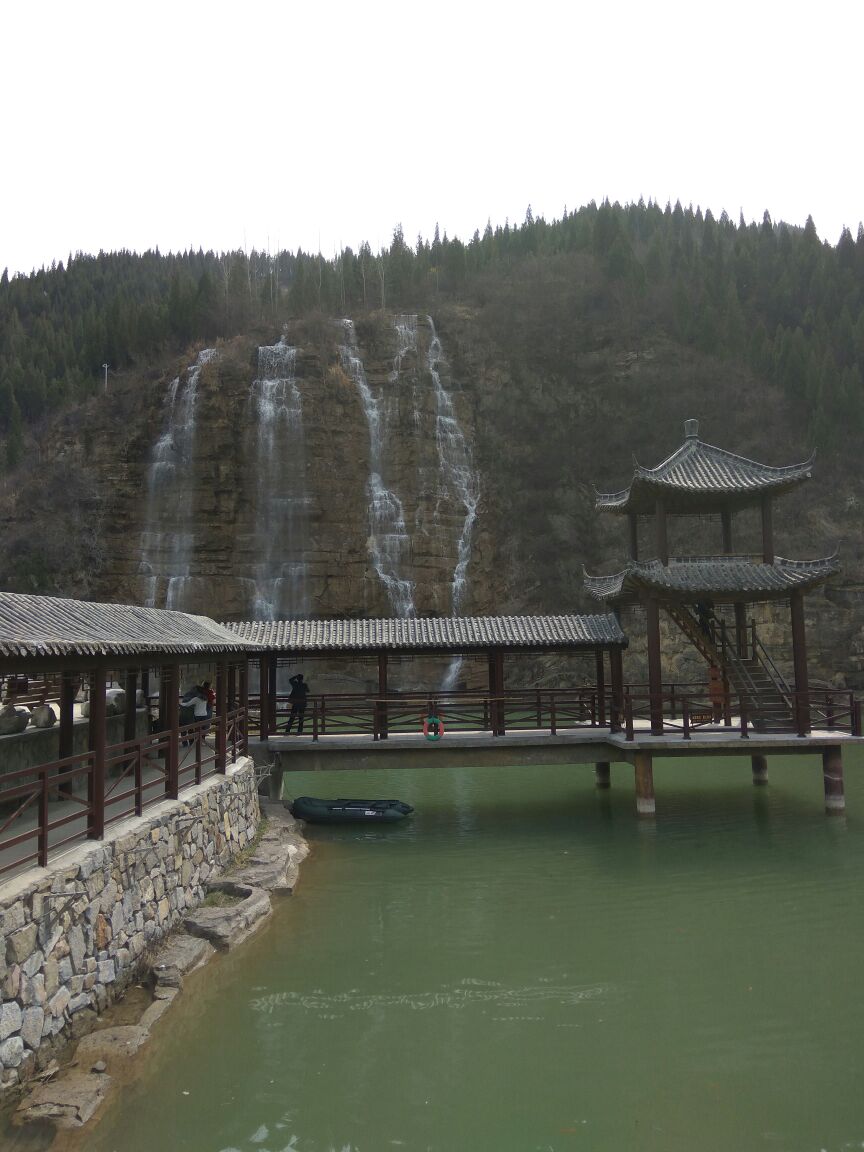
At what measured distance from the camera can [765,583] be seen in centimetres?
1650

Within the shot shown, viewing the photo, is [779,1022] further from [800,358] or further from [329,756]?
[800,358]

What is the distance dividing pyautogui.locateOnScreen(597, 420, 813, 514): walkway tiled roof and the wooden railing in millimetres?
9613

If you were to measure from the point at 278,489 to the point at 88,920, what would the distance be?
108 feet

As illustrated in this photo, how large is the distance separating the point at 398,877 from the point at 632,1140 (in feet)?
22.9

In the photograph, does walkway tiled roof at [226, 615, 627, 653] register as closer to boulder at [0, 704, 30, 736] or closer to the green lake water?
the green lake water

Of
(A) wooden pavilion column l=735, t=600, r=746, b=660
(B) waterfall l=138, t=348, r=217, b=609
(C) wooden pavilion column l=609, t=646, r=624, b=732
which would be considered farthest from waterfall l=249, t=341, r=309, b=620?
(A) wooden pavilion column l=735, t=600, r=746, b=660

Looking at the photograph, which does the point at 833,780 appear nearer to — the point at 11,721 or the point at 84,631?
the point at 84,631

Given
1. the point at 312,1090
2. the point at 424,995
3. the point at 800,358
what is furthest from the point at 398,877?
the point at 800,358

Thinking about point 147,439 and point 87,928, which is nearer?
point 87,928

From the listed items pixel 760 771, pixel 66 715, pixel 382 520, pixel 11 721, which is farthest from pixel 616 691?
pixel 382 520

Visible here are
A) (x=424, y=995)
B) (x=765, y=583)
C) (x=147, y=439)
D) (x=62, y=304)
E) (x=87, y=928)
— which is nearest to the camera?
(x=87, y=928)

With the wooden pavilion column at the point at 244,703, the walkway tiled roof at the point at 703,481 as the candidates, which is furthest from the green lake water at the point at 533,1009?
the walkway tiled roof at the point at 703,481

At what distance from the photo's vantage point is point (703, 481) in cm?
1753

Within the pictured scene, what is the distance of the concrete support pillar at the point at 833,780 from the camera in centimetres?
1580
